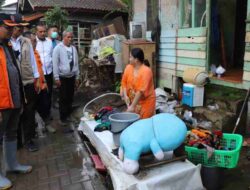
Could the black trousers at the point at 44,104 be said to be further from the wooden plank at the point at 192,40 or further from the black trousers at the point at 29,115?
the wooden plank at the point at 192,40

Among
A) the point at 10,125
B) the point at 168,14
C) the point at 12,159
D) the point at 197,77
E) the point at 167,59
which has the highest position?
the point at 168,14

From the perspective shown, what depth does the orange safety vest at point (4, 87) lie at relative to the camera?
3234mm

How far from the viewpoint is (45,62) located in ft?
19.4

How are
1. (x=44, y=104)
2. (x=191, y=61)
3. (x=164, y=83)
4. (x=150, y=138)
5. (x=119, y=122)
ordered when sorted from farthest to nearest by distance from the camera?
(x=164, y=83) → (x=191, y=61) → (x=44, y=104) → (x=119, y=122) → (x=150, y=138)

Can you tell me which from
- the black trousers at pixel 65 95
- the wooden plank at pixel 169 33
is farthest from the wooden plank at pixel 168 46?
the black trousers at pixel 65 95

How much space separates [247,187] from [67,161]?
8.44 feet

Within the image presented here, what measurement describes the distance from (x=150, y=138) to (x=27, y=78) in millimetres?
2535

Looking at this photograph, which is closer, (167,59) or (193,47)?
(193,47)

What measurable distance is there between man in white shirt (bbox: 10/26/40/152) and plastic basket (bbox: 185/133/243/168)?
8.73 ft

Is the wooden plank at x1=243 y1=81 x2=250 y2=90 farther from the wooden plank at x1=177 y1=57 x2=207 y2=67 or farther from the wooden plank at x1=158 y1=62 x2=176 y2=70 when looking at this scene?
the wooden plank at x1=158 y1=62 x2=176 y2=70

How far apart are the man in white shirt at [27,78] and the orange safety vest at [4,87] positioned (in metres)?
0.80

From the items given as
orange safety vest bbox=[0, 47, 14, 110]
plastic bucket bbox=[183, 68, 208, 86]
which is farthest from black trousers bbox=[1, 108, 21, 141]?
plastic bucket bbox=[183, 68, 208, 86]

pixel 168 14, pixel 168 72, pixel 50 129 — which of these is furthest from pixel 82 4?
pixel 50 129

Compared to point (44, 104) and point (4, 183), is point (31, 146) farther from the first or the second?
point (44, 104)
